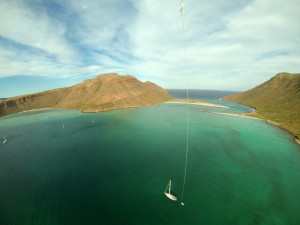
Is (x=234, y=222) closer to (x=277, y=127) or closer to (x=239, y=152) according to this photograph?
(x=239, y=152)

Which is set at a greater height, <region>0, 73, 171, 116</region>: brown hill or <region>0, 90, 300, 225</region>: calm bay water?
<region>0, 73, 171, 116</region>: brown hill

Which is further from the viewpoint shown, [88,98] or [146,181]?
[88,98]

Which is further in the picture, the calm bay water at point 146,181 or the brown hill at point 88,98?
the brown hill at point 88,98

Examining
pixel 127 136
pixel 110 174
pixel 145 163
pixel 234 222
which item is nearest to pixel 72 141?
pixel 127 136

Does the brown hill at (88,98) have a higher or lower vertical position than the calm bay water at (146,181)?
higher
